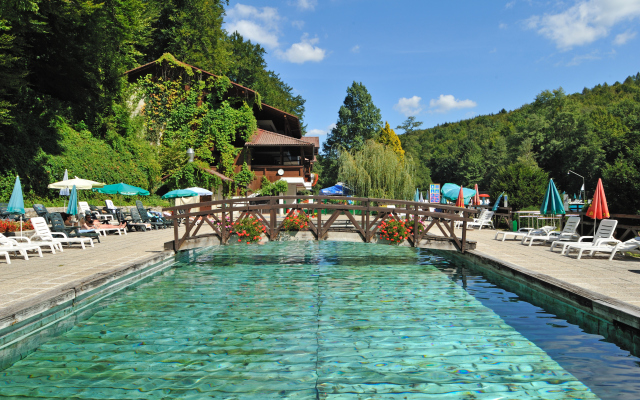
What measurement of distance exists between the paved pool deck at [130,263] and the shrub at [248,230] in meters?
1.77

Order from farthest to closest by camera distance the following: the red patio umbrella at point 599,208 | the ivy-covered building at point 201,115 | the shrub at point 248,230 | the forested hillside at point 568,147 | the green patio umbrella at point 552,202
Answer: the ivy-covered building at point 201,115 → the forested hillside at point 568,147 → the green patio umbrella at point 552,202 → the red patio umbrella at point 599,208 → the shrub at point 248,230

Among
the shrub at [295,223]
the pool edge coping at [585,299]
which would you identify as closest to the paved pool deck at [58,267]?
the shrub at [295,223]

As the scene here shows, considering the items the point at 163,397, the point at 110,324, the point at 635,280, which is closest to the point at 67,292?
the point at 110,324

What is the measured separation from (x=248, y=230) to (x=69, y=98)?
14.7 m

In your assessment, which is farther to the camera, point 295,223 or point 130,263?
point 295,223

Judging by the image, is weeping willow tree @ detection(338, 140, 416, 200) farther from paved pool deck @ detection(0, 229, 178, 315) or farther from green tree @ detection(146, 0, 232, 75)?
paved pool deck @ detection(0, 229, 178, 315)

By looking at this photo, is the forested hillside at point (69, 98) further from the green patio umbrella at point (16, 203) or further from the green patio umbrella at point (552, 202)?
the green patio umbrella at point (552, 202)

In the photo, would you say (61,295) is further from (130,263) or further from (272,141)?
(272,141)

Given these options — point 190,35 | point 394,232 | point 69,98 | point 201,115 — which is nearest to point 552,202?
point 394,232

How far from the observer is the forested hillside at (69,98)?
1389 cm

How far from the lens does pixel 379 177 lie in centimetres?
2844

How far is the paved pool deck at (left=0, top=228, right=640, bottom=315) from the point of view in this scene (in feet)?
19.9

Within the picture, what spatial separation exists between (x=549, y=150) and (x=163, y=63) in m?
44.0

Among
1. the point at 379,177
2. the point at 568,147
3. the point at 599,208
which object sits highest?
the point at 568,147
